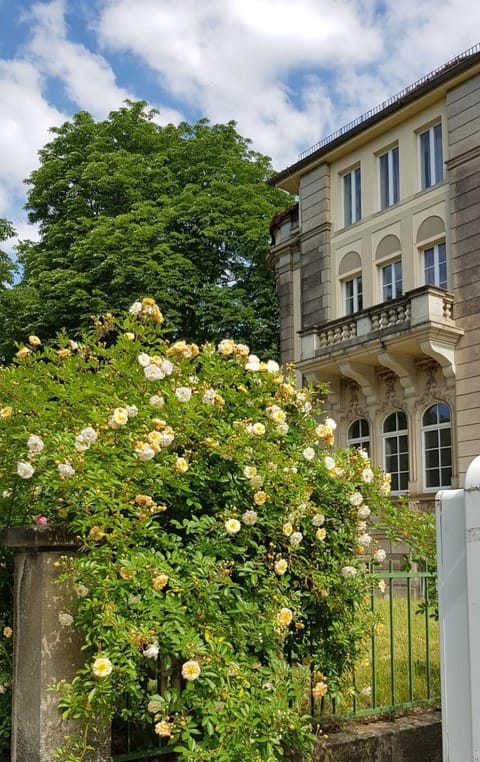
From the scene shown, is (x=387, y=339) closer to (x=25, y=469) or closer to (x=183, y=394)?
(x=183, y=394)

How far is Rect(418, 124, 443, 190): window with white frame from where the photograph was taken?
19.8 metres

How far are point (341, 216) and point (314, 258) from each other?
139cm

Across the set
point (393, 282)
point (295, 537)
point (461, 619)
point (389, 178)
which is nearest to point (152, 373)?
point (295, 537)

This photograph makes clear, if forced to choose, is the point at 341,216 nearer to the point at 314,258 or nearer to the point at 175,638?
the point at 314,258

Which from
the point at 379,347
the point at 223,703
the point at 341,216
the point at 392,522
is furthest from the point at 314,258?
the point at 223,703

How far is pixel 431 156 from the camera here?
2002 cm

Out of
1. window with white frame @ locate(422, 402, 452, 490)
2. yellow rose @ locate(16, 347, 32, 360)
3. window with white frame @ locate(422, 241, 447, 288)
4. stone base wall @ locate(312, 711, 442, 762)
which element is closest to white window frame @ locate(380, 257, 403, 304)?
window with white frame @ locate(422, 241, 447, 288)

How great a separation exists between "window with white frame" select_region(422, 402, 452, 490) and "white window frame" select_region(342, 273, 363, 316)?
12.5 ft

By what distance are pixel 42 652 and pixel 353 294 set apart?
19.1m

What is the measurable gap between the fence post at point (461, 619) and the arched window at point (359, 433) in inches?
737

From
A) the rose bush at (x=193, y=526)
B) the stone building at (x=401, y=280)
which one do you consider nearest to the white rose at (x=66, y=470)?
the rose bush at (x=193, y=526)

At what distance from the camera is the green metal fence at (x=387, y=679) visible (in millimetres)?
3988

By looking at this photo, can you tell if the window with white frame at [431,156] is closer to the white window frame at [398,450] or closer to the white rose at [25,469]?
the white window frame at [398,450]

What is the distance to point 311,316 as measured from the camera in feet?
74.9
